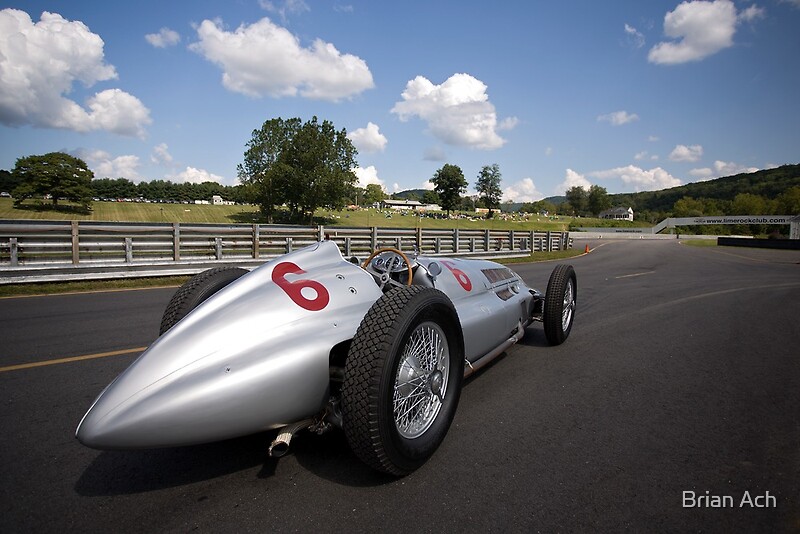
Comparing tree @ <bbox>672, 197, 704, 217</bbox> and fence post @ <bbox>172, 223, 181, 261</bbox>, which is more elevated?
tree @ <bbox>672, 197, 704, 217</bbox>

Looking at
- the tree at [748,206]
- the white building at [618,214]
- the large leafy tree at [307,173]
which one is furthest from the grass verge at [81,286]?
the white building at [618,214]

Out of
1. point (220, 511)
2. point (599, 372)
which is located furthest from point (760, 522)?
point (220, 511)

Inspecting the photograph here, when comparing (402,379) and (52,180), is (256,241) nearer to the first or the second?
(402,379)

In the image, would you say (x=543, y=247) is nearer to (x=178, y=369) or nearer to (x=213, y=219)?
(x=178, y=369)

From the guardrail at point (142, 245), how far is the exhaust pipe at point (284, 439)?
10.3 metres

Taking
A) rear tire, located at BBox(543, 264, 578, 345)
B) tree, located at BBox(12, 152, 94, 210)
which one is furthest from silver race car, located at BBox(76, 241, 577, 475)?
tree, located at BBox(12, 152, 94, 210)

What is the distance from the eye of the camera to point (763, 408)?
3.83 metres

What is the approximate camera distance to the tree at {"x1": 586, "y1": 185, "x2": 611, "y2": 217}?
175m

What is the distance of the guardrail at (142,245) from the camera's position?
33.3 feet

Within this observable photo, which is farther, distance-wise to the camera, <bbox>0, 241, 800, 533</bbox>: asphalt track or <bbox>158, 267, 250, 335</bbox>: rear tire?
<bbox>158, 267, 250, 335</bbox>: rear tire

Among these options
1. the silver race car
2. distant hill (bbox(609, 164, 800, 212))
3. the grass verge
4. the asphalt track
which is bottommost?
the asphalt track

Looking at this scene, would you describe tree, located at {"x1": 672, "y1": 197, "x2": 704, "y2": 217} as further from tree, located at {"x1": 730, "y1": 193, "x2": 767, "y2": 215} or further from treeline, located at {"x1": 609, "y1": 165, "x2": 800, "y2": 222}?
tree, located at {"x1": 730, "y1": 193, "x2": 767, "y2": 215}

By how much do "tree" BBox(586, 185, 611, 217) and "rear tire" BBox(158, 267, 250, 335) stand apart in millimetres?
190387

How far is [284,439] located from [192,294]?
4.59 ft
